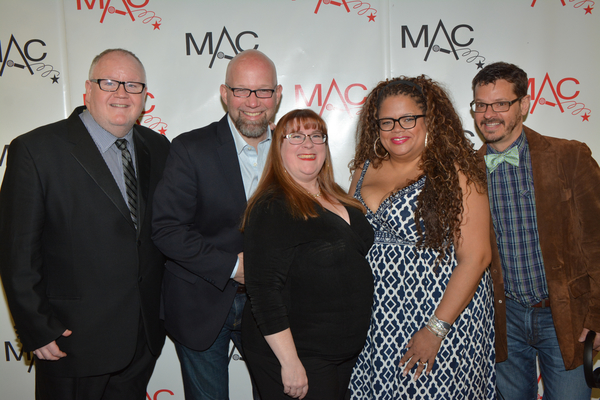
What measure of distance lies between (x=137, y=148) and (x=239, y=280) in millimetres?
804

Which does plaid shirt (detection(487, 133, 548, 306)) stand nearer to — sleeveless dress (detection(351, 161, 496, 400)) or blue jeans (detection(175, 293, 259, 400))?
sleeveless dress (detection(351, 161, 496, 400))

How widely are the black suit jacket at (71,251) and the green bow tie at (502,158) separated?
5.38 feet

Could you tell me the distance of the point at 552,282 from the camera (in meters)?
1.85

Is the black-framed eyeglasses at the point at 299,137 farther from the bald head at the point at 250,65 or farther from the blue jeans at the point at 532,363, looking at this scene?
the blue jeans at the point at 532,363

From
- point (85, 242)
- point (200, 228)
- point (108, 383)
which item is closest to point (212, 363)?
point (108, 383)

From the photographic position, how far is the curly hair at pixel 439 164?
5.29 feet

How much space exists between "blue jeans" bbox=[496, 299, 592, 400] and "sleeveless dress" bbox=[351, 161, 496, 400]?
36cm

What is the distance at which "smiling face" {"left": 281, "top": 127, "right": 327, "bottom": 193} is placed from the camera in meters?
1.59

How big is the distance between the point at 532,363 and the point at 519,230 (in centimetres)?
72

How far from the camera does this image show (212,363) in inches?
77.9

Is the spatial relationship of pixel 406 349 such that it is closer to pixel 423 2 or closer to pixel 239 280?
pixel 239 280

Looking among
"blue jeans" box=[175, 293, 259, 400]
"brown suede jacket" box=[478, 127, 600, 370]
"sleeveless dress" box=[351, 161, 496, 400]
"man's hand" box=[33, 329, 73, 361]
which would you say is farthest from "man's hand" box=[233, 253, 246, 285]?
"brown suede jacket" box=[478, 127, 600, 370]

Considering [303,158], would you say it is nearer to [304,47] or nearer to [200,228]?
[200,228]

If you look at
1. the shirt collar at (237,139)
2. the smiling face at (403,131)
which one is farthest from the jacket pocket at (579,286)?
the shirt collar at (237,139)
